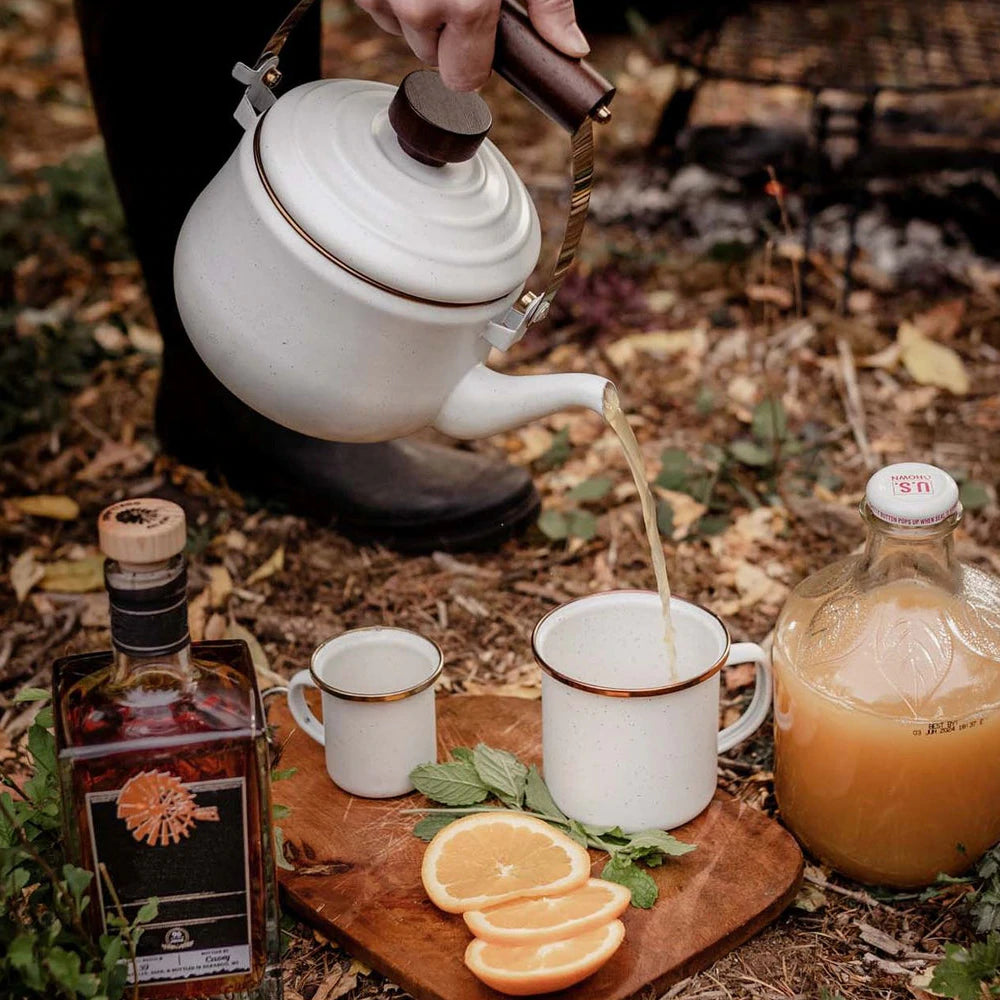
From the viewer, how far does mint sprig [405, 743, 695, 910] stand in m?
1.47

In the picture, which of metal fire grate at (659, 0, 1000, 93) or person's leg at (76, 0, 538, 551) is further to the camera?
metal fire grate at (659, 0, 1000, 93)

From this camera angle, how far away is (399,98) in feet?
4.39

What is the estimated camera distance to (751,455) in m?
2.40

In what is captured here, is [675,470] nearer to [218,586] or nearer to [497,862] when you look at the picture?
[218,586]

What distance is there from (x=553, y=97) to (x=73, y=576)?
1.23 m

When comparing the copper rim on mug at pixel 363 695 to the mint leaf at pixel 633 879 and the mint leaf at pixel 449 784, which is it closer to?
the mint leaf at pixel 449 784

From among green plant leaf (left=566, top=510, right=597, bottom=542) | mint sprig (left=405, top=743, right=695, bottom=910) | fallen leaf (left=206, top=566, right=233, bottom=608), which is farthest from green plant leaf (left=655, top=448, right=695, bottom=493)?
mint sprig (left=405, top=743, right=695, bottom=910)

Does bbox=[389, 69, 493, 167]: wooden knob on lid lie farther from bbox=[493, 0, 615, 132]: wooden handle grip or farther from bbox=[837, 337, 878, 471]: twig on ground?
bbox=[837, 337, 878, 471]: twig on ground

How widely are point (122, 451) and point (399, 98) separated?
134 cm

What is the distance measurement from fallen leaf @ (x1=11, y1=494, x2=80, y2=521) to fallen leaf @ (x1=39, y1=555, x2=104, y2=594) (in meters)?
0.14

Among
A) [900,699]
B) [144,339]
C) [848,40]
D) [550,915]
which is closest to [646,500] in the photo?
[900,699]

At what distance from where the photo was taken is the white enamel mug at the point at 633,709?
1433 mm

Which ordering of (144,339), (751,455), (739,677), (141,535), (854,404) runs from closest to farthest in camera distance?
1. (141,535)
2. (739,677)
3. (751,455)
4. (854,404)
5. (144,339)

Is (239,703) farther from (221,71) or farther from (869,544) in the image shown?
(221,71)
